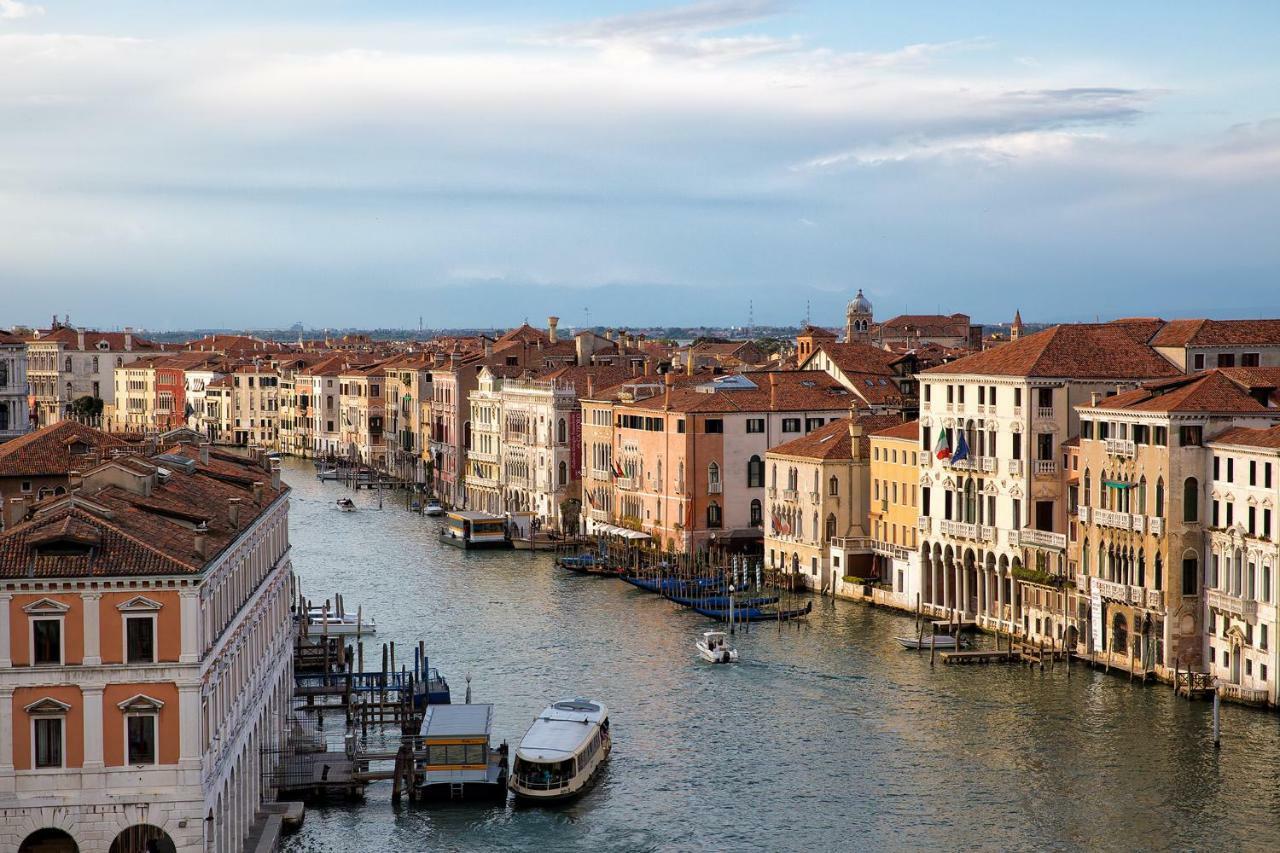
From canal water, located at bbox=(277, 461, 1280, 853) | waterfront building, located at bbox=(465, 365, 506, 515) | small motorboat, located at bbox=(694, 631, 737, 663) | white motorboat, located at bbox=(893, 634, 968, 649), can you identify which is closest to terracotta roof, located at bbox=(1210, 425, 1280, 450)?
canal water, located at bbox=(277, 461, 1280, 853)

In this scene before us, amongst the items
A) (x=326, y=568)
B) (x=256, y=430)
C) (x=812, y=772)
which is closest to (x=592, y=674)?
(x=812, y=772)

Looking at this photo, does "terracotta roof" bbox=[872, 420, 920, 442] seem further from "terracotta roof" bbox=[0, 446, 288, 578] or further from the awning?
"terracotta roof" bbox=[0, 446, 288, 578]

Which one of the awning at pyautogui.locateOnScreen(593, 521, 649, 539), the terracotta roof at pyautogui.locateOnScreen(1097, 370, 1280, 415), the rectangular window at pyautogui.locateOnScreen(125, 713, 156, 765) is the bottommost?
the awning at pyautogui.locateOnScreen(593, 521, 649, 539)

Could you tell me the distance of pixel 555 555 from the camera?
52.2m

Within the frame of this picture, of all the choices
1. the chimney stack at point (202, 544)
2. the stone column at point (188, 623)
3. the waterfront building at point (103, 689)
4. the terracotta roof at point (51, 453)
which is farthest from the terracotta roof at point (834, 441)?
the stone column at point (188, 623)

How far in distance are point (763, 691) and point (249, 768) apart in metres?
11.8

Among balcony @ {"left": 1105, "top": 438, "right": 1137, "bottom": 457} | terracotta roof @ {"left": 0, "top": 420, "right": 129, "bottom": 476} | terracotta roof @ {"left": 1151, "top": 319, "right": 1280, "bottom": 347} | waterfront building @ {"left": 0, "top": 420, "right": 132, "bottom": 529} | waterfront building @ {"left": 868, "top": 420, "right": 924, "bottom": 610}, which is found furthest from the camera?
waterfront building @ {"left": 868, "top": 420, "right": 924, "bottom": 610}

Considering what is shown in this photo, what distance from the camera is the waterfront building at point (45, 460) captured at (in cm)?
2638

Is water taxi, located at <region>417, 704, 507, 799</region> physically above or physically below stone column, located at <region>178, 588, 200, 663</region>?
below

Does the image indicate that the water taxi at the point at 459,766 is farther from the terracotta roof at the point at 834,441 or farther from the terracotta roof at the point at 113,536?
the terracotta roof at the point at 834,441

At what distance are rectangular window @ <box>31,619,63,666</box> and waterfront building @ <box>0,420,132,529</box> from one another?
8555mm

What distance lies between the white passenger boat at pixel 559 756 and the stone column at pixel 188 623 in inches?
323

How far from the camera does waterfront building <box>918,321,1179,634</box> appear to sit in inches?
1391

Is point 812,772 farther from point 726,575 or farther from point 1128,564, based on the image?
point 726,575
